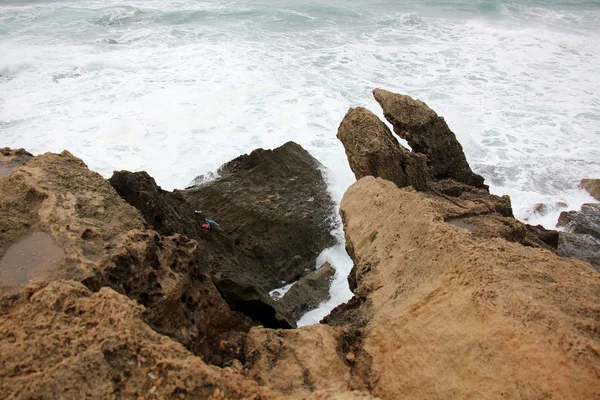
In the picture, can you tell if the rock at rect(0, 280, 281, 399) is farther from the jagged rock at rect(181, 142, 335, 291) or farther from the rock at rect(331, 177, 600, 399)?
the jagged rock at rect(181, 142, 335, 291)

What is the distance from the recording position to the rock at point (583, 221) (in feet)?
23.1

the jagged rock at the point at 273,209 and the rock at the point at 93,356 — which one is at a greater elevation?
the rock at the point at 93,356

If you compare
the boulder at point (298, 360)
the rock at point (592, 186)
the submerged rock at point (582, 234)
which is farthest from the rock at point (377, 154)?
the rock at point (592, 186)

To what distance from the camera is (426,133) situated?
599 cm

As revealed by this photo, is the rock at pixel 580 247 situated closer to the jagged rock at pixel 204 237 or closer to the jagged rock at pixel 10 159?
the jagged rock at pixel 204 237

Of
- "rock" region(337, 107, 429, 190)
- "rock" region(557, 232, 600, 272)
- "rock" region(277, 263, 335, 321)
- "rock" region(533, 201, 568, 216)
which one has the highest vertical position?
"rock" region(337, 107, 429, 190)

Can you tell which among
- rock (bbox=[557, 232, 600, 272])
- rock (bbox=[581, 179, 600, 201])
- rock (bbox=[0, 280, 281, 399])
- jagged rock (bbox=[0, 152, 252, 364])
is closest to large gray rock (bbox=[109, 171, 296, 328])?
jagged rock (bbox=[0, 152, 252, 364])

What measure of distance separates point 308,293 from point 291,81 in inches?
334

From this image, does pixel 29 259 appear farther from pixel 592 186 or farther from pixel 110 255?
pixel 592 186

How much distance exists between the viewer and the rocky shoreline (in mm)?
2256

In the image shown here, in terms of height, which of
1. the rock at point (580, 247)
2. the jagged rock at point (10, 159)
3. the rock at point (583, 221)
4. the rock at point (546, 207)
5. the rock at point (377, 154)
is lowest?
the rock at point (546, 207)

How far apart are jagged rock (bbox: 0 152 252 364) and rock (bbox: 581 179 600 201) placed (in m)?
7.12

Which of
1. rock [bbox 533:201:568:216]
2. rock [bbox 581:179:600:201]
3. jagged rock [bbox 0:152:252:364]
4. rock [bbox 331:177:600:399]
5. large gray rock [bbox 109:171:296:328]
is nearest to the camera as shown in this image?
rock [bbox 331:177:600:399]

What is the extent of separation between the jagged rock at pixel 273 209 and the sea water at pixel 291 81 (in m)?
0.36
